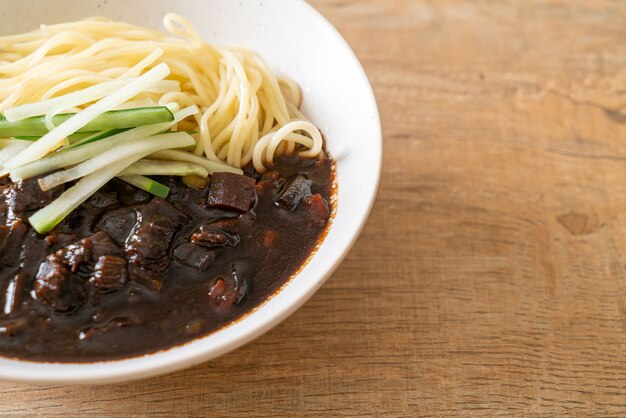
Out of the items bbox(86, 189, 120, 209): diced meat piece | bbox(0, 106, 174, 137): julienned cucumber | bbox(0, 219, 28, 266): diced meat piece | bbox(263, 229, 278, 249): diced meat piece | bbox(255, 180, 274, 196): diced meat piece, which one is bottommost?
bbox(263, 229, 278, 249): diced meat piece

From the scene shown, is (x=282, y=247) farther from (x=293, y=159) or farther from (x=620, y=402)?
(x=620, y=402)

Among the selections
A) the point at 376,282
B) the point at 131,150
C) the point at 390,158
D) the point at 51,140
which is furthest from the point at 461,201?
the point at 51,140

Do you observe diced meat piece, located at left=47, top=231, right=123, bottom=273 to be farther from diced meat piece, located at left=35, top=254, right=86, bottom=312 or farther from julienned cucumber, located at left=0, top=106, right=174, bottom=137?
julienned cucumber, located at left=0, top=106, right=174, bottom=137

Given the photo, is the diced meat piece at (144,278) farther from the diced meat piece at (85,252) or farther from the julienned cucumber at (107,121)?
the julienned cucumber at (107,121)

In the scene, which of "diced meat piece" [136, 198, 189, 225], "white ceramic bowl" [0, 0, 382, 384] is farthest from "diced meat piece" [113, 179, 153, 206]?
"white ceramic bowl" [0, 0, 382, 384]

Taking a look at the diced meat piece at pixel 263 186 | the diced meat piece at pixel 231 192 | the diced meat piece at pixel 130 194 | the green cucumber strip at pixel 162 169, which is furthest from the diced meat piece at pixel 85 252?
the diced meat piece at pixel 263 186

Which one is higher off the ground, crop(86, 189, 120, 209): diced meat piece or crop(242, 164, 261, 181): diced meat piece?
crop(86, 189, 120, 209): diced meat piece

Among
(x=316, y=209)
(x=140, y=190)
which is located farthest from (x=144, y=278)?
(x=316, y=209)

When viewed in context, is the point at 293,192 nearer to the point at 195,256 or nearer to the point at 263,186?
the point at 263,186
